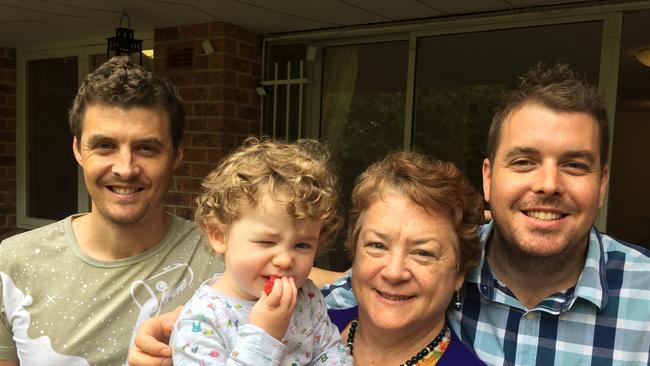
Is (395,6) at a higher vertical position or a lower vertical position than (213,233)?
higher

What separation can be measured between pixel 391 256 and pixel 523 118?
58cm

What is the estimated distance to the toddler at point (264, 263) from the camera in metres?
1.31

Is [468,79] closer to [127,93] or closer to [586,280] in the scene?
[586,280]

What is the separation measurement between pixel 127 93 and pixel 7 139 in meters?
5.11

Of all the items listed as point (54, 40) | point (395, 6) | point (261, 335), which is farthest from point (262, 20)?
point (261, 335)

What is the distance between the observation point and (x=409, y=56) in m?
4.27

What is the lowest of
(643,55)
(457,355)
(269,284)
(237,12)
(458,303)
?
(457,355)

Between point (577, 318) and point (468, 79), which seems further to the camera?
point (468, 79)

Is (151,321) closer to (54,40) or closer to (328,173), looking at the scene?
(328,173)

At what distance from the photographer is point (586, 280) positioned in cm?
155

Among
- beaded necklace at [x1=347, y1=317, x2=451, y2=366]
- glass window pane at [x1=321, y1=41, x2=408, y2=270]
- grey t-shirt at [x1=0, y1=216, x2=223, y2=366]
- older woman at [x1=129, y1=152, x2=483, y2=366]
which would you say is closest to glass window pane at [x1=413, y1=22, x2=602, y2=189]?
glass window pane at [x1=321, y1=41, x2=408, y2=270]

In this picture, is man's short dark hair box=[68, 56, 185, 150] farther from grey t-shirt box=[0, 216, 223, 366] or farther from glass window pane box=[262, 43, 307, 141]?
glass window pane box=[262, 43, 307, 141]

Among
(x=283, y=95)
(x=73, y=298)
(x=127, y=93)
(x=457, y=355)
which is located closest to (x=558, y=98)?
(x=457, y=355)

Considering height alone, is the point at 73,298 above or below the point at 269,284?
below
